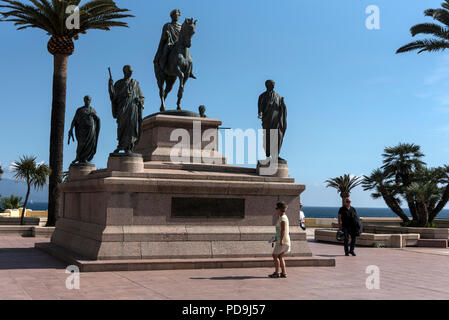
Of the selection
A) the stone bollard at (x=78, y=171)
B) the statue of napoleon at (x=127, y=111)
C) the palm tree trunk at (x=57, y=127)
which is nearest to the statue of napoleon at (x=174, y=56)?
the stone bollard at (x=78, y=171)

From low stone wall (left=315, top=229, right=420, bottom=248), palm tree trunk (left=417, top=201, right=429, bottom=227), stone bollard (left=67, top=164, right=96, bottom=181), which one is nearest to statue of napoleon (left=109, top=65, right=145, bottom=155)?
stone bollard (left=67, top=164, right=96, bottom=181)

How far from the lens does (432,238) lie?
22.9 meters

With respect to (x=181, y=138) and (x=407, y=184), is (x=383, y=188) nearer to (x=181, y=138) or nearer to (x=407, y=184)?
(x=407, y=184)

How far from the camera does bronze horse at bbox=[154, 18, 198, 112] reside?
52.3 ft

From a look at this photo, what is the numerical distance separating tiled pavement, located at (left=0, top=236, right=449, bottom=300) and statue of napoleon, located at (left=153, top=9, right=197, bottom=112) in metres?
6.52

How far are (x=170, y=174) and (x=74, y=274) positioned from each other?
3.35 meters

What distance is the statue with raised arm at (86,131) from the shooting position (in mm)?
15742

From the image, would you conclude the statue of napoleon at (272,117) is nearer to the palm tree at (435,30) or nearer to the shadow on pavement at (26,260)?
the shadow on pavement at (26,260)

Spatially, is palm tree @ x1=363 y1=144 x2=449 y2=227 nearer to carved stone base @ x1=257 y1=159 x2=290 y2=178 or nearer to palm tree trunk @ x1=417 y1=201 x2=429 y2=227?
palm tree trunk @ x1=417 y1=201 x2=429 y2=227

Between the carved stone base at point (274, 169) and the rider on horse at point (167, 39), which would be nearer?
the carved stone base at point (274, 169)

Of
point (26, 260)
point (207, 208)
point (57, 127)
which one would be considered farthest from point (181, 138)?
point (57, 127)

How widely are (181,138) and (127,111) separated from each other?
2.96m

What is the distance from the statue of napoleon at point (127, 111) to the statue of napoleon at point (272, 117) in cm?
335
